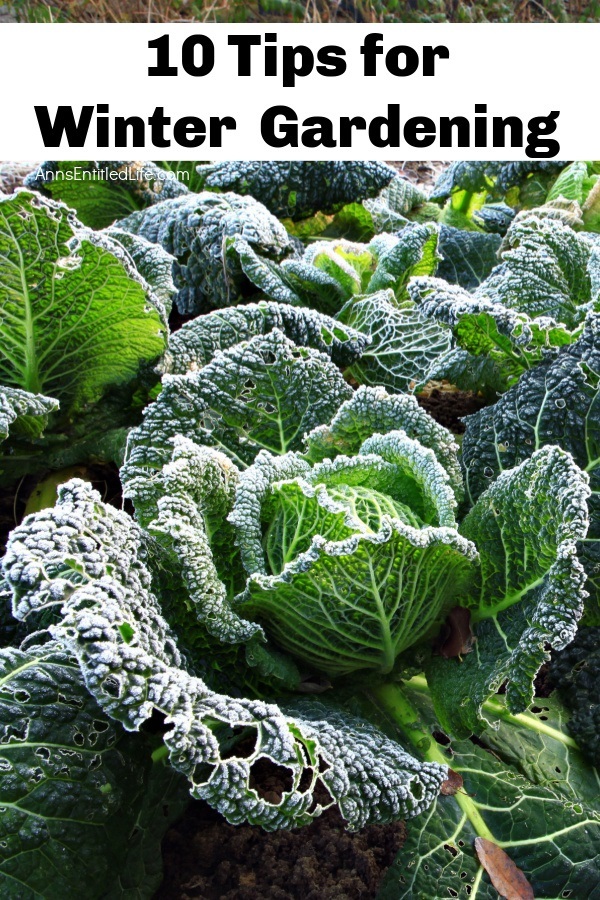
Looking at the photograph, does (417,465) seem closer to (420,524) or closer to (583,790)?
(420,524)

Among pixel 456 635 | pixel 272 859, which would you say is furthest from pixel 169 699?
pixel 456 635

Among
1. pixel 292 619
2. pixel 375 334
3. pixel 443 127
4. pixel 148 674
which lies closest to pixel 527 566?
pixel 292 619

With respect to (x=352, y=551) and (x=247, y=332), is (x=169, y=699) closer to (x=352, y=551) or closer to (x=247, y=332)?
(x=352, y=551)

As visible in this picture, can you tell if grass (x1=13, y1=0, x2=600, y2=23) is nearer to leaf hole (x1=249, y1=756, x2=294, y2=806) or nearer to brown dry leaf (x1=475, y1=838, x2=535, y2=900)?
leaf hole (x1=249, y1=756, x2=294, y2=806)

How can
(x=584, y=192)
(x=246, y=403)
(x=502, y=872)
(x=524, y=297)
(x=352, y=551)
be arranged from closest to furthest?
(x=352, y=551) < (x=502, y=872) < (x=246, y=403) < (x=524, y=297) < (x=584, y=192)

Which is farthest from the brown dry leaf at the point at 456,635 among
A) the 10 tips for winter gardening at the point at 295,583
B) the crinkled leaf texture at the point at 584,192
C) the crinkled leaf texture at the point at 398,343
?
the crinkled leaf texture at the point at 584,192

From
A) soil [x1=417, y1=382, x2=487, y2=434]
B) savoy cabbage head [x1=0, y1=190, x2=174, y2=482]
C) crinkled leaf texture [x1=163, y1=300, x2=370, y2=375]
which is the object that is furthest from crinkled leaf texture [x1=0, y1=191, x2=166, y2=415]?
soil [x1=417, y1=382, x2=487, y2=434]

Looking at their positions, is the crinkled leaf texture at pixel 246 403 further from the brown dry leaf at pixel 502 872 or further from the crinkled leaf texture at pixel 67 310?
the brown dry leaf at pixel 502 872
